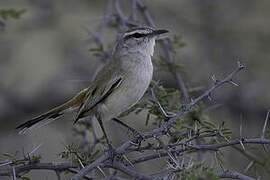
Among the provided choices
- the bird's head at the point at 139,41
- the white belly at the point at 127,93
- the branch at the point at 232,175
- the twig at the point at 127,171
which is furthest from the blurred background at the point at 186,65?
the branch at the point at 232,175

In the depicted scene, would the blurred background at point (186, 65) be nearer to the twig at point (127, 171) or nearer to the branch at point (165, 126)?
the twig at point (127, 171)

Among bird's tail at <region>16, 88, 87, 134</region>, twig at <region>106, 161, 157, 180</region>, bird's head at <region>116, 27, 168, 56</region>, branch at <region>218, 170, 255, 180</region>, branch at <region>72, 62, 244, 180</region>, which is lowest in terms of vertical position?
branch at <region>218, 170, 255, 180</region>

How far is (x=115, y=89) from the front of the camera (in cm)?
441

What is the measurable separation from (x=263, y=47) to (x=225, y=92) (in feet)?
3.91

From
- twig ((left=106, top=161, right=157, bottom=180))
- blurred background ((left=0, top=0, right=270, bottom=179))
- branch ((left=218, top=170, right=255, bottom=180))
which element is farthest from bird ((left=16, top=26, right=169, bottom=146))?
branch ((left=218, top=170, right=255, bottom=180))

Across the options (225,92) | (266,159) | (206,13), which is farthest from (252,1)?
(266,159)

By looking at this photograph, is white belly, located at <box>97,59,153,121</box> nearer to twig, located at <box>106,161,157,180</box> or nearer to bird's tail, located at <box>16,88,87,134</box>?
bird's tail, located at <box>16,88,87,134</box>

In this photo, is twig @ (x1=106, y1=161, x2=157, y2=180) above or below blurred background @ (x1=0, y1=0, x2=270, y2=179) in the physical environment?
below

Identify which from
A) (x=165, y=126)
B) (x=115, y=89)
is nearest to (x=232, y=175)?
(x=165, y=126)

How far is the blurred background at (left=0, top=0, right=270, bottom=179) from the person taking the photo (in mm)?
6055

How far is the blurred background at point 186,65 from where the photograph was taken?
6.05 metres

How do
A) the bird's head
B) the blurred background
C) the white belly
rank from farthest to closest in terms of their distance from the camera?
the blurred background
the bird's head
the white belly

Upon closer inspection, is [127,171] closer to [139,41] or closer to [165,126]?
[165,126]

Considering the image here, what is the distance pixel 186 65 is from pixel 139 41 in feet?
5.00
